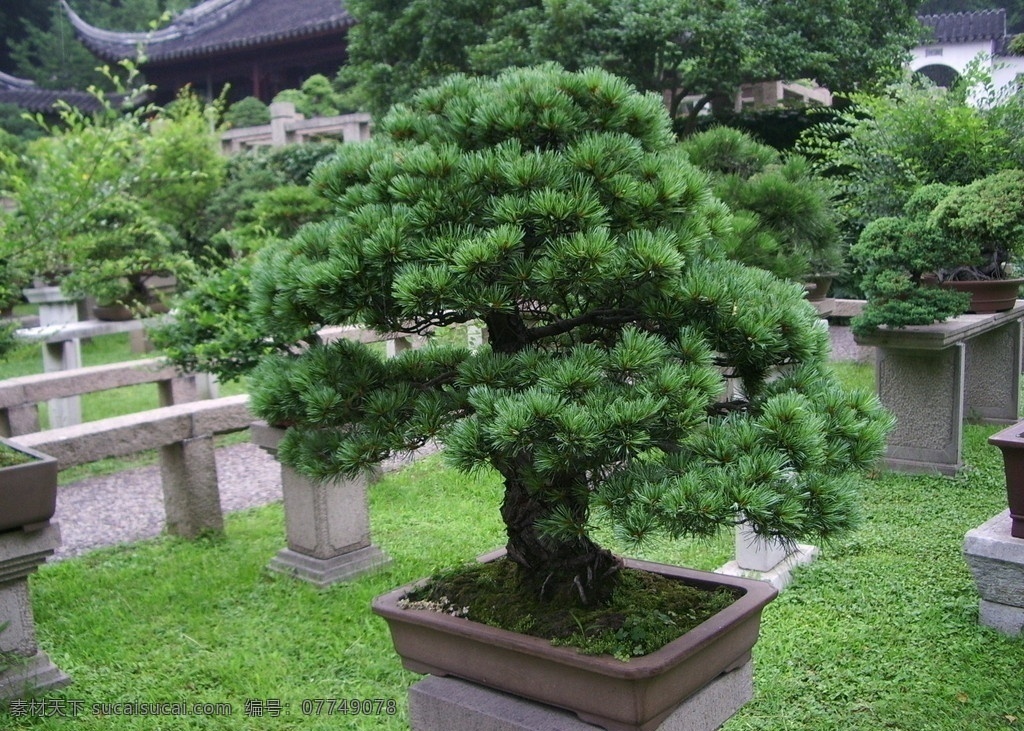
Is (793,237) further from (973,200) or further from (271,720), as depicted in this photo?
(271,720)

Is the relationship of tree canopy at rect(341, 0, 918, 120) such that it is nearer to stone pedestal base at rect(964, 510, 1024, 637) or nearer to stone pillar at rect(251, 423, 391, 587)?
stone pillar at rect(251, 423, 391, 587)

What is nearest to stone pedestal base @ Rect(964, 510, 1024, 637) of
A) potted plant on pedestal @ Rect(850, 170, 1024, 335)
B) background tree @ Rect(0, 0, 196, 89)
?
potted plant on pedestal @ Rect(850, 170, 1024, 335)

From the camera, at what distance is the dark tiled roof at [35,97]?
18.7 meters

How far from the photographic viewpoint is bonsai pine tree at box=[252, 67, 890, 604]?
1612 millimetres

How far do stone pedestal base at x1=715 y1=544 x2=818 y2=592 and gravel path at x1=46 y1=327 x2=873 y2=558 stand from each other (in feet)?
9.22

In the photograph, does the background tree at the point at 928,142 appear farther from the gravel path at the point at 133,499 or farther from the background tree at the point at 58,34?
the background tree at the point at 58,34

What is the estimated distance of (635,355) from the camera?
166cm

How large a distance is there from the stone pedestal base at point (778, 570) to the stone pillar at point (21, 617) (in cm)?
236

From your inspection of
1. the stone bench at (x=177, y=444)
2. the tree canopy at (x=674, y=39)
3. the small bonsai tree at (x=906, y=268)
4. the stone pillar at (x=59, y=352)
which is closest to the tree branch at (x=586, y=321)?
the stone bench at (x=177, y=444)

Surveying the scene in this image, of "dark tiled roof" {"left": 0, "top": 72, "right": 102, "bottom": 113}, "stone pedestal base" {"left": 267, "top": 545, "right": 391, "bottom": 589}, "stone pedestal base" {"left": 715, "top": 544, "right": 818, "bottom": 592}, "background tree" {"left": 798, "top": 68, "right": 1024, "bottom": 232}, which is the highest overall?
"dark tiled roof" {"left": 0, "top": 72, "right": 102, "bottom": 113}

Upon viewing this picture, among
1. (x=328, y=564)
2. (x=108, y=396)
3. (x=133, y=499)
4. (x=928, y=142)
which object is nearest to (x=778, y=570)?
(x=328, y=564)

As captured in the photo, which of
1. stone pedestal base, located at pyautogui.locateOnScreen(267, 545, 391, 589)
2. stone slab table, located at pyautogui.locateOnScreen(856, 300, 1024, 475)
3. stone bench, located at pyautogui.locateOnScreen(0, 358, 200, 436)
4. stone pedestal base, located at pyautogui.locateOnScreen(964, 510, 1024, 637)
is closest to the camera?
stone pedestal base, located at pyautogui.locateOnScreen(964, 510, 1024, 637)

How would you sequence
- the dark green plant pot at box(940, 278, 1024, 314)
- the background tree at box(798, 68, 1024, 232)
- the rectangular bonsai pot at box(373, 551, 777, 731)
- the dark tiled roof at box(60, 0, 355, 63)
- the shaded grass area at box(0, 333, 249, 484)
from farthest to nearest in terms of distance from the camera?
the dark tiled roof at box(60, 0, 355, 63) → the shaded grass area at box(0, 333, 249, 484) → the background tree at box(798, 68, 1024, 232) → the dark green plant pot at box(940, 278, 1024, 314) → the rectangular bonsai pot at box(373, 551, 777, 731)

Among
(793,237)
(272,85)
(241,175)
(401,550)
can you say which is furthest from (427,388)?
(272,85)
